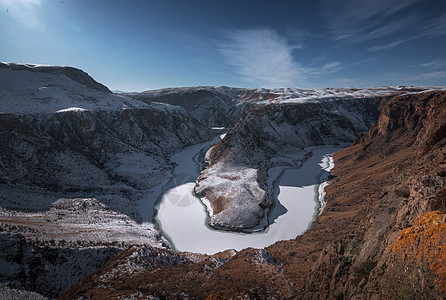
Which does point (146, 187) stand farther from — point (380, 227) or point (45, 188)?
point (380, 227)

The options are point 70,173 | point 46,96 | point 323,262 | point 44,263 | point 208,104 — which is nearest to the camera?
point 323,262

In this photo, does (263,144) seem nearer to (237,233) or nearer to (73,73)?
(237,233)

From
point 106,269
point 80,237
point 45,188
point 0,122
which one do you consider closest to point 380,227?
point 106,269

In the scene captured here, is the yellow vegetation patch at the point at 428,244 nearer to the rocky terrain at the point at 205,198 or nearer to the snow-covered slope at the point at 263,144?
the rocky terrain at the point at 205,198

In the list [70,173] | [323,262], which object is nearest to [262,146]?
[70,173]

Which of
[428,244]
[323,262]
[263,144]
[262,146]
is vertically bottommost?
[323,262]

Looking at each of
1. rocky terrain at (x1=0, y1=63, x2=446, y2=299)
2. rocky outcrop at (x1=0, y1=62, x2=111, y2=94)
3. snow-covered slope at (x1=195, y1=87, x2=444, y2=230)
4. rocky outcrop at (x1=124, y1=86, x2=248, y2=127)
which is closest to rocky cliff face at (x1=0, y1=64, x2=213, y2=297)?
rocky terrain at (x1=0, y1=63, x2=446, y2=299)

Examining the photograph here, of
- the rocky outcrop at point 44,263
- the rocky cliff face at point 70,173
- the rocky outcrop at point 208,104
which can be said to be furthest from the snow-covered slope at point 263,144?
the rocky outcrop at point 208,104
